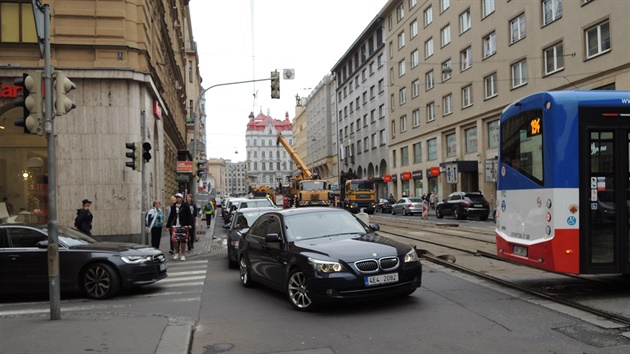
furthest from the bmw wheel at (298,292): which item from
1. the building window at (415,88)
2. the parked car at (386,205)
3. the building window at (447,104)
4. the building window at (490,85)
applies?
the building window at (415,88)

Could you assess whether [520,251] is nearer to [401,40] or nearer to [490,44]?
[490,44]

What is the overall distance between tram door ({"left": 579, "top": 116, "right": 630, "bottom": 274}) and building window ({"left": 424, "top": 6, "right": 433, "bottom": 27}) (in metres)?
40.5

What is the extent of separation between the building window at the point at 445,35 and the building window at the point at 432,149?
8.03 m

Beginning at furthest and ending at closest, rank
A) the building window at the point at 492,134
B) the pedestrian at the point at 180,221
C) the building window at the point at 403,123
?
the building window at the point at 403,123 < the building window at the point at 492,134 < the pedestrian at the point at 180,221

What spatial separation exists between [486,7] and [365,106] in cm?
2955

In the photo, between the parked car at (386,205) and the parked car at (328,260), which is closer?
the parked car at (328,260)

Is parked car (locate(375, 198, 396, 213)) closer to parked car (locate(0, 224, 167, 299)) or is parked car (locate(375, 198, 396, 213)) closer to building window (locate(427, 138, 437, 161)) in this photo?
building window (locate(427, 138, 437, 161))

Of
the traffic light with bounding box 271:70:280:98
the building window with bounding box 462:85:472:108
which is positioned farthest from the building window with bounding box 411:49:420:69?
the traffic light with bounding box 271:70:280:98

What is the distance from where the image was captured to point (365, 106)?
214ft

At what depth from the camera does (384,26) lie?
188 ft

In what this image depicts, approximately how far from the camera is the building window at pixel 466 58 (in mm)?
39031

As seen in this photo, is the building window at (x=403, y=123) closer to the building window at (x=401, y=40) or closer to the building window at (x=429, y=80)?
the building window at (x=429, y=80)

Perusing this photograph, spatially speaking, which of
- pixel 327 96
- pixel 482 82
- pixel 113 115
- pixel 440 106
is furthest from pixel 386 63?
pixel 113 115

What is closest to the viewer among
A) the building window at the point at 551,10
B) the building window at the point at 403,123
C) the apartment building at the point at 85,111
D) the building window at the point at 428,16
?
the apartment building at the point at 85,111
